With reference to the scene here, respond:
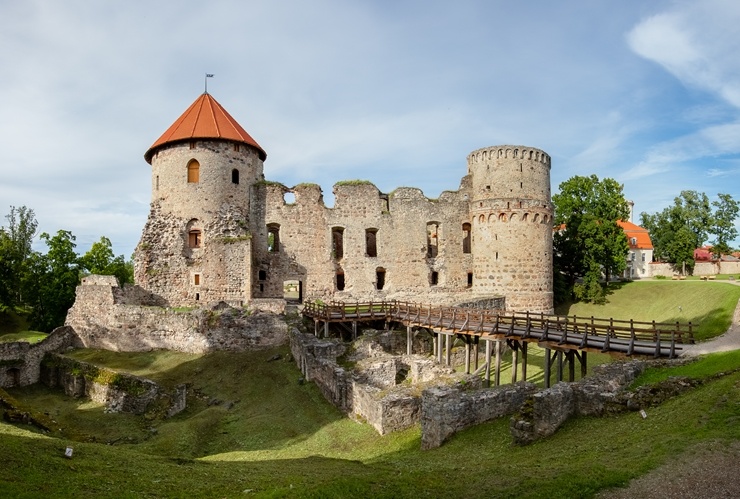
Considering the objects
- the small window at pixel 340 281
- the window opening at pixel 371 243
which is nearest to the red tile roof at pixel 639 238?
the window opening at pixel 371 243

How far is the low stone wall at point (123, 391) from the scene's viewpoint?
762 inches

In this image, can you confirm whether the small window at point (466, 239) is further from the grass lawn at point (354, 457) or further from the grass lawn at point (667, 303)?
the grass lawn at point (354, 457)

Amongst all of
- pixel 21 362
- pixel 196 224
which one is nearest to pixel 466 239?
pixel 196 224

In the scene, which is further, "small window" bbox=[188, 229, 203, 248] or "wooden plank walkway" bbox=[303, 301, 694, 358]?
"small window" bbox=[188, 229, 203, 248]

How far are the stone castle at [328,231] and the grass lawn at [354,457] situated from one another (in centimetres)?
1348

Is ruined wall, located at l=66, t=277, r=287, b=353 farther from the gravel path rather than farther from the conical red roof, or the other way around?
the gravel path

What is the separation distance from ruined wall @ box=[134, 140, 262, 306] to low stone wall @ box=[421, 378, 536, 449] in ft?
60.1


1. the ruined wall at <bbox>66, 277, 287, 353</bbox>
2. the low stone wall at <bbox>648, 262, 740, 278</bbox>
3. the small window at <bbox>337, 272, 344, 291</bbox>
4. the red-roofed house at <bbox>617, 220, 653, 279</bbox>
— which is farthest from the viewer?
the red-roofed house at <bbox>617, 220, 653, 279</bbox>

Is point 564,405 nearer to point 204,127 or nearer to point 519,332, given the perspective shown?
point 519,332

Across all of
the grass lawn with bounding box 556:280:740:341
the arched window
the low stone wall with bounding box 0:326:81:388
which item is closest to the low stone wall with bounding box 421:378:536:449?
the grass lawn with bounding box 556:280:740:341

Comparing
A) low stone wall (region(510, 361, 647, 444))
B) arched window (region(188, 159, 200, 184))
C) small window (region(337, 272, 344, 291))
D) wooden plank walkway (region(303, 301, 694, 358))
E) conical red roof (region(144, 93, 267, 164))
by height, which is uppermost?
conical red roof (region(144, 93, 267, 164))

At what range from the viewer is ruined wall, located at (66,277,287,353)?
25172 millimetres

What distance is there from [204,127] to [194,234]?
6.58 metres

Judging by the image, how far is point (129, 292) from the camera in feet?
91.7
